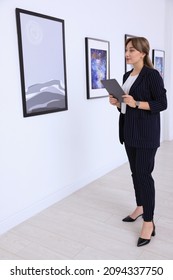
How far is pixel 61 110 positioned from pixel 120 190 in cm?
116

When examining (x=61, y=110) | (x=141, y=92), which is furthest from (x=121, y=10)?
(x=141, y=92)

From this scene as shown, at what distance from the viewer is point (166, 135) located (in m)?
5.59

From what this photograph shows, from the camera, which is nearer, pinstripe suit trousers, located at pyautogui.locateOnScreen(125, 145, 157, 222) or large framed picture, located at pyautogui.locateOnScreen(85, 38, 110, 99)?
pinstripe suit trousers, located at pyautogui.locateOnScreen(125, 145, 157, 222)

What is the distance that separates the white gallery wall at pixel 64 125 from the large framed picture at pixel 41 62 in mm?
61

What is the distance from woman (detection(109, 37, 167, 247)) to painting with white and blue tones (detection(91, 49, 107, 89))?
3.64ft

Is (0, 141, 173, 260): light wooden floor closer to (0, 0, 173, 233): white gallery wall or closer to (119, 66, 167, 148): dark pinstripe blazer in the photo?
(0, 0, 173, 233): white gallery wall

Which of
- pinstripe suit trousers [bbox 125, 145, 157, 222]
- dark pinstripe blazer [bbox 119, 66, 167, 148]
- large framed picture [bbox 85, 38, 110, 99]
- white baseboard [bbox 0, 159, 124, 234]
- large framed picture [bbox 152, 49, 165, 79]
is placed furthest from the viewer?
large framed picture [bbox 152, 49, 165, 79]

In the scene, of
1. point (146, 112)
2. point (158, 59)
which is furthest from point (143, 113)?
point (158, 59)

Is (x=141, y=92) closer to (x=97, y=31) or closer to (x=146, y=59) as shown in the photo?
(x=146, y=59)

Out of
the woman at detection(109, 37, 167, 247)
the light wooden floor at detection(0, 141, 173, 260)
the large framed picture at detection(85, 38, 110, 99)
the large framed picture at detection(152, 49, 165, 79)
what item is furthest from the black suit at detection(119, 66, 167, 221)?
the large framed picture at detection(152, 49, 165, 79)

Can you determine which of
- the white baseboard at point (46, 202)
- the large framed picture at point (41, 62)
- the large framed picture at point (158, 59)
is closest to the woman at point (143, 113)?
the large framed picture at point (41, 62)

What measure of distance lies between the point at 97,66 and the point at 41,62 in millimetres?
979

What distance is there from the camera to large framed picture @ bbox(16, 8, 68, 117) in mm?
2305

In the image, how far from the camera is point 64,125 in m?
2.88
